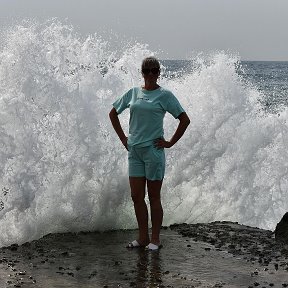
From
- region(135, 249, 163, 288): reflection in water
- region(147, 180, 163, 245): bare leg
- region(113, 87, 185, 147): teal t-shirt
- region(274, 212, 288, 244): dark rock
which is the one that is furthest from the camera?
region(274, 212, 288, 244): dark rock

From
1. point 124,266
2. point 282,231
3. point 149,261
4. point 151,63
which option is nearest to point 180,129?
point 151,63

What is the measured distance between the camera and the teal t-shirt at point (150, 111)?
5562mm

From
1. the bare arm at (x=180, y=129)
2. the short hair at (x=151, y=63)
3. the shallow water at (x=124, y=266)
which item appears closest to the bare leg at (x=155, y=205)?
the shallow water at (x=124, y=266)

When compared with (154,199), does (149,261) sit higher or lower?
lower

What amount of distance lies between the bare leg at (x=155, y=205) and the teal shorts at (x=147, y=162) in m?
0.08

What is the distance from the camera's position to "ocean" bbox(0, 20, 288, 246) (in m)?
6.84

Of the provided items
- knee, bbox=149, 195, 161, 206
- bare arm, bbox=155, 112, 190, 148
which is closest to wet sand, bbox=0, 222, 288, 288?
knee, bbox=149, 195, 161, 206

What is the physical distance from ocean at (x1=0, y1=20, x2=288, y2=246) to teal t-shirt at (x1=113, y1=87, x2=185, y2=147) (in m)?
1.71

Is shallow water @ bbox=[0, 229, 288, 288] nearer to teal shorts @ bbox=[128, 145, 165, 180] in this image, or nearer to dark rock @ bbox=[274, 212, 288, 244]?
teal shorts @ bbox=[128, 145, 165, 180]

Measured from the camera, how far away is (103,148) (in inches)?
293

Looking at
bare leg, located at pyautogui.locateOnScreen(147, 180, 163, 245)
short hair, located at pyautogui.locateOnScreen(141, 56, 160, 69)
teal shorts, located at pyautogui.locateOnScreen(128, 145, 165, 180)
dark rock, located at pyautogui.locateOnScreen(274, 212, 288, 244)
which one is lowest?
dark rock, located at pyautogui.locateOnScreen(274, 212, 288, 244)

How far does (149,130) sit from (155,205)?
2.47 ft

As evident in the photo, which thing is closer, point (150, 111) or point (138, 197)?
point (150, 111)

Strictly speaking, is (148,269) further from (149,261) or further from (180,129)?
(180,129)
